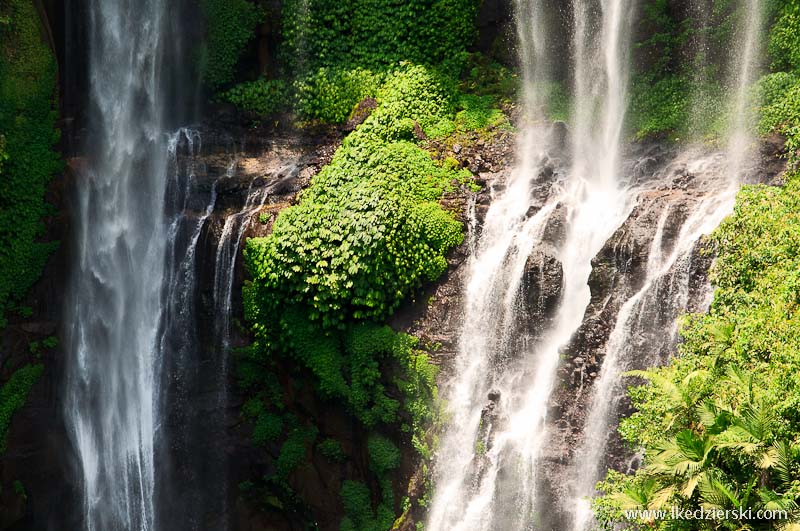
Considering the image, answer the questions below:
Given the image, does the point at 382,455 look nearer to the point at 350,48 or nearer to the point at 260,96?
the point at 260,96

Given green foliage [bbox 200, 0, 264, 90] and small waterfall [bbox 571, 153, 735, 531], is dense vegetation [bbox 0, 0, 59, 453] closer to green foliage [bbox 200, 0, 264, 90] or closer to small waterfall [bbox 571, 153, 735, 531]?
green foliage [bbox 200, 0, 264, 90]

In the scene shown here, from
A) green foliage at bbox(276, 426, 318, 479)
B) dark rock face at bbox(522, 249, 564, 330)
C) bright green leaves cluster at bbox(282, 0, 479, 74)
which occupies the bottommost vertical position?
green foliage at bbox(276, 426, 318, 479)

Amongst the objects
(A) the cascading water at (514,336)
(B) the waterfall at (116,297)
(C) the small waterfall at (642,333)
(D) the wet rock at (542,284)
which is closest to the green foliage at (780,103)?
(C) the small waterfall at (642,333)

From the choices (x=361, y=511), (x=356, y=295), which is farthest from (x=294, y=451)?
(x=356, y=295)

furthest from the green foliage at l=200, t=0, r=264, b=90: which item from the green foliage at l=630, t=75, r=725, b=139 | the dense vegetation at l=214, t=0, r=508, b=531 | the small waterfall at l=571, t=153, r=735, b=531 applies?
the small waterfall at l=571, t=153, r=735, b=531

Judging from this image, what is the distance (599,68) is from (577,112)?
48.8 inches

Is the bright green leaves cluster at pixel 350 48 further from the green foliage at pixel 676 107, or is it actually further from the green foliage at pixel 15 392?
the green foliage at pixel 15 392

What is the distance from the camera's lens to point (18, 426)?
71.5 feet

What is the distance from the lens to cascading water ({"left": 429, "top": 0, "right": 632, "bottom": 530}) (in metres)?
17.6

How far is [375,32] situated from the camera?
76.8ft

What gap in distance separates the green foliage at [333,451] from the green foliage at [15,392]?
292 inches

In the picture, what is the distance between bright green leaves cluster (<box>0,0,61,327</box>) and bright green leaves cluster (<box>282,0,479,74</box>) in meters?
6.36

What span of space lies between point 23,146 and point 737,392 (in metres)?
18.2

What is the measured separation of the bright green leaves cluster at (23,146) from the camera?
22.2 metres
